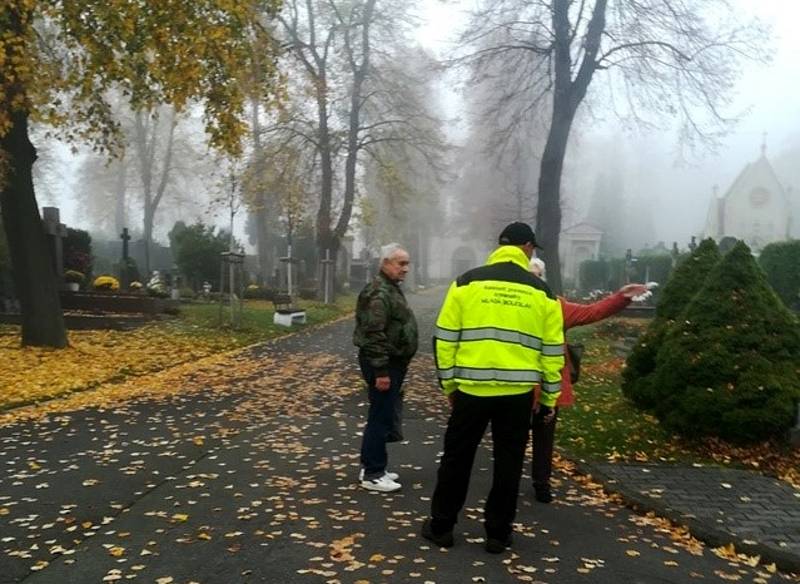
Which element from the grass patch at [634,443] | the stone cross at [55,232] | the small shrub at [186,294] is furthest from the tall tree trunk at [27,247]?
the small shrub at [186,294]

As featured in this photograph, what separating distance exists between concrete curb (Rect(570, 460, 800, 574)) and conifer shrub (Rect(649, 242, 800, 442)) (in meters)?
1.46

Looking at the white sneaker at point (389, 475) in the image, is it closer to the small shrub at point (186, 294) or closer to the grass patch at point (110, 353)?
the grass patch at point (110, 353)

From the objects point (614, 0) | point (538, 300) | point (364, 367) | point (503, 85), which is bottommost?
point (364, 367)

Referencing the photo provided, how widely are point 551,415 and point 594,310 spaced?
30.9 inches

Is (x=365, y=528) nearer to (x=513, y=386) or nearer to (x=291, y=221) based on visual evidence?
(x=513, y=386)

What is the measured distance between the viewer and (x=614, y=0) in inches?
778

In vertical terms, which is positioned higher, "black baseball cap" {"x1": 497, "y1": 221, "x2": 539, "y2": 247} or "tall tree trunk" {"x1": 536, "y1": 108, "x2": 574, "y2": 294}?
"tall tree trunk" {"x1": 536, "y1": 108, "x2": 574, "y2": 294}

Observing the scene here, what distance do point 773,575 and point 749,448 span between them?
9.47 ft

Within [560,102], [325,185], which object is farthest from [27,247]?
[325,185]

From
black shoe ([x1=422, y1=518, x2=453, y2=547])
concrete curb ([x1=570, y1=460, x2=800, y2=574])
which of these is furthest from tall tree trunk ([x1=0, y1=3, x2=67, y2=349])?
black shoe ([x1=422, y1=518, x2=453, y2=547])

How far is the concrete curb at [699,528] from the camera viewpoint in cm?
455

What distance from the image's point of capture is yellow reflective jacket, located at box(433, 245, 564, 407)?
441 centimetres

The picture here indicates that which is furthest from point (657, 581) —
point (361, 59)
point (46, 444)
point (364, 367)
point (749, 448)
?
point (361, 59)

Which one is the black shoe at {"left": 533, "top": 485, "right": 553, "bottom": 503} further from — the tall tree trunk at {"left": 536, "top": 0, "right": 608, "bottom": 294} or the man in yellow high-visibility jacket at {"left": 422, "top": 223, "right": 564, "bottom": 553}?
the tall tree trunk at {"left": 536, "top": 0, "right": 608, "bottom": 294}
